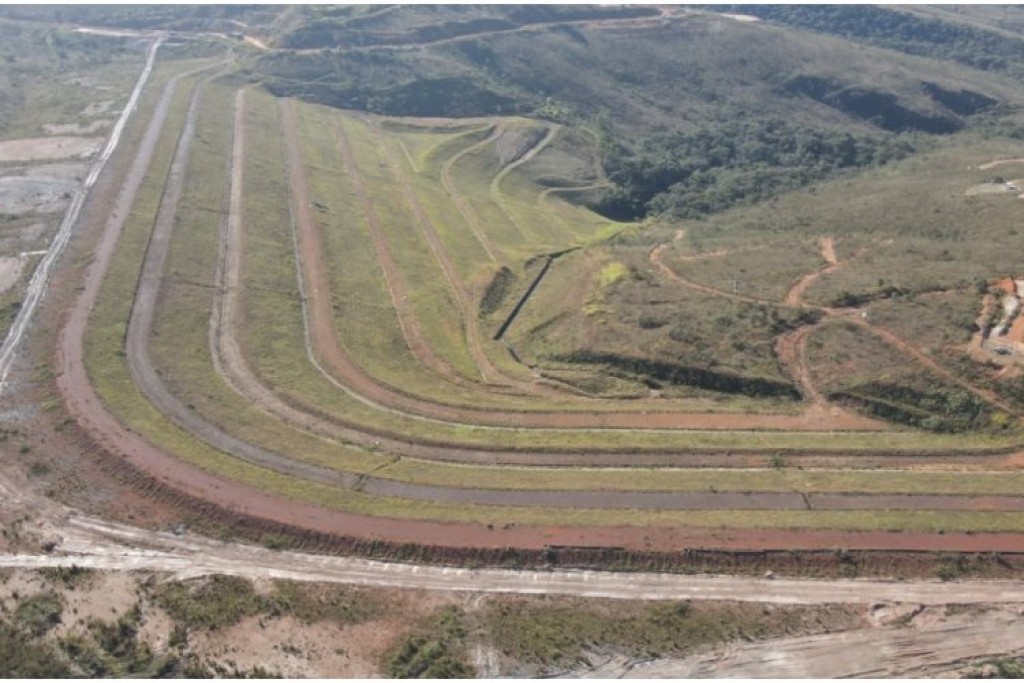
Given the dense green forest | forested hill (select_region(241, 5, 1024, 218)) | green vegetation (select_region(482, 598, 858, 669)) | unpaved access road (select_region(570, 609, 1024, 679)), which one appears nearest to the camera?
unpaved access road (select_region(570, 609, 1024, 679))

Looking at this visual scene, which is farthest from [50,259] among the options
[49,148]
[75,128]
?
[75,128]

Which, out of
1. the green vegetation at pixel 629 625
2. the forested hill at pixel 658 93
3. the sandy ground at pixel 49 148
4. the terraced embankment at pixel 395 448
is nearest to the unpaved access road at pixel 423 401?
the terraced embankment at pixel 395 448

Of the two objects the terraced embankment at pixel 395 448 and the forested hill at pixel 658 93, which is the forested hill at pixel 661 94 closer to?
the forested hill at pixel 658 93

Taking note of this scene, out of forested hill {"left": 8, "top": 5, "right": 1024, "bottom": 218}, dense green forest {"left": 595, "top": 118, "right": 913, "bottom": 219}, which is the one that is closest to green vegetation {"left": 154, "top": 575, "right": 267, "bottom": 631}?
dense green forest {"left": 595, "top": 118, "right": 913, "bottom": 219}

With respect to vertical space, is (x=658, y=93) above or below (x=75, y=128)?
above

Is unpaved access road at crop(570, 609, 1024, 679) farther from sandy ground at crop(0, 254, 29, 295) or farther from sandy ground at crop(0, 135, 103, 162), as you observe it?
sandy ground at crop(0, 135, 103, 162)

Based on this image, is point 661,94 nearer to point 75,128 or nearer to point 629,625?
point 75,128
